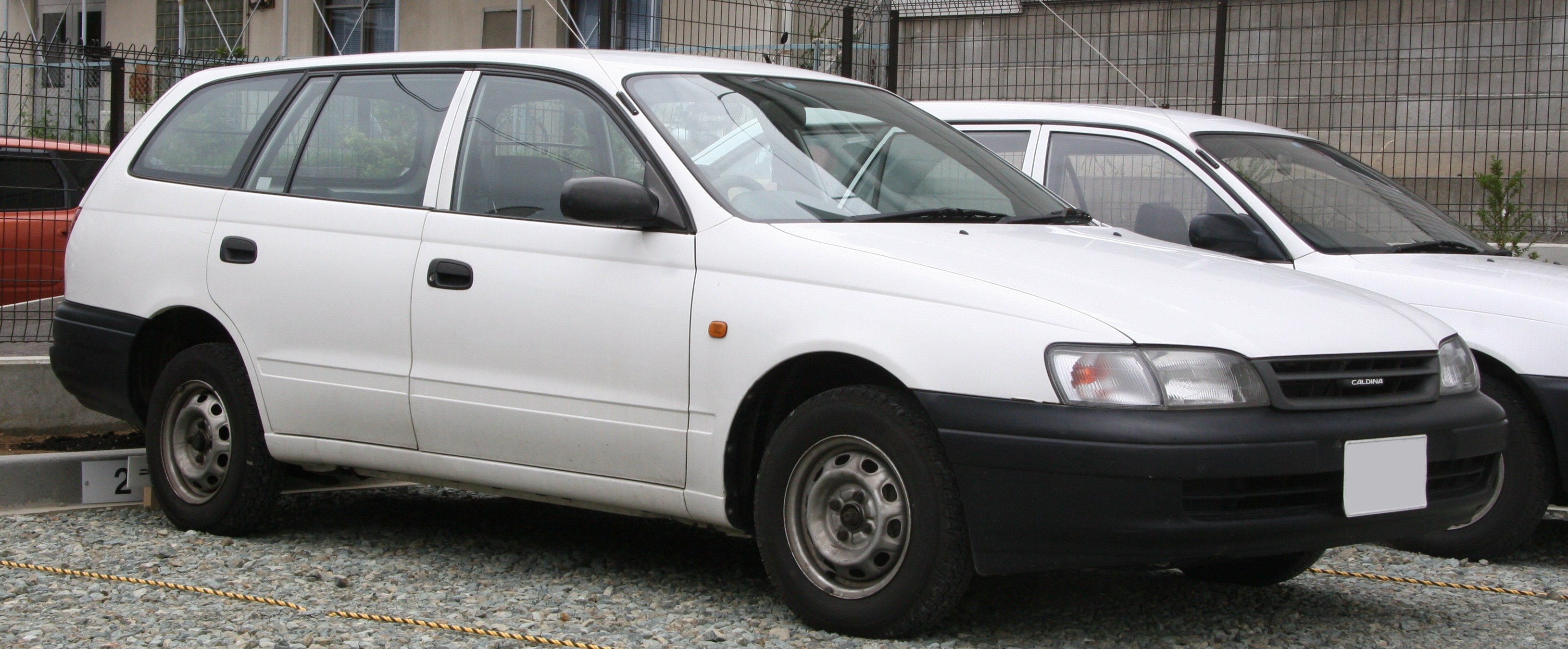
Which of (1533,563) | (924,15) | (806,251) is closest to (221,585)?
(806,251)

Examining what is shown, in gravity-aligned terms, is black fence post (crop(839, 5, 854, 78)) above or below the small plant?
above

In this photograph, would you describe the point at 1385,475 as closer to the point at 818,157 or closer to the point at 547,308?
the point at 818,157

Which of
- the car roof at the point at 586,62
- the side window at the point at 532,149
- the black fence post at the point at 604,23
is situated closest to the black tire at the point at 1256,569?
the car roof at the point at 586,62

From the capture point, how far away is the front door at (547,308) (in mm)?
4434

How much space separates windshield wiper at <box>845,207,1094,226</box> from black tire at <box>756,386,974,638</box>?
656 millimetres

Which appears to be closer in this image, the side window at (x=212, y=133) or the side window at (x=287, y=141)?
the side window at (x=287, y=141)

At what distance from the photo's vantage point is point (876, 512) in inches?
159

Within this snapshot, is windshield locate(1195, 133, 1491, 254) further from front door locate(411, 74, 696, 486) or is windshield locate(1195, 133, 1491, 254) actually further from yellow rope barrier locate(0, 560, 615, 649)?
yellow rope barrier locate(0, 560, 615, 649)

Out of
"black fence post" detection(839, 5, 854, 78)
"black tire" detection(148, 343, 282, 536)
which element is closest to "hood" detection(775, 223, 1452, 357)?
"black tire" detection(148, 343, 282, 536)

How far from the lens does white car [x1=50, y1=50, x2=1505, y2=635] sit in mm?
3732

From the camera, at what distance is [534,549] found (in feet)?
17.9

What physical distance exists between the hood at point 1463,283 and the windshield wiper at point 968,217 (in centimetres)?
123

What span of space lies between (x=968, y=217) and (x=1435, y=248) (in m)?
2.47

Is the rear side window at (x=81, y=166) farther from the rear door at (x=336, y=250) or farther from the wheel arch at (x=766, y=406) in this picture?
the wheel arch at (x=766, y=406)
